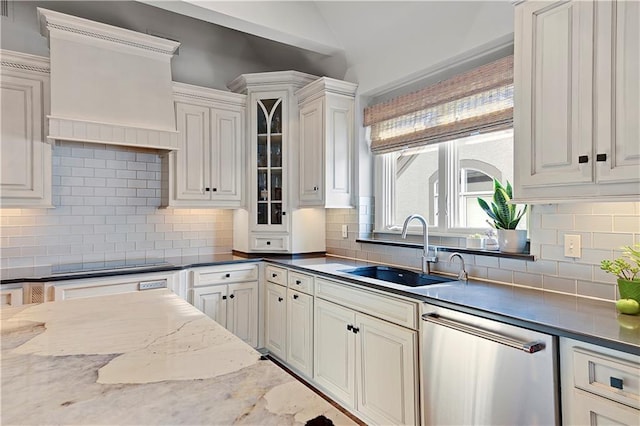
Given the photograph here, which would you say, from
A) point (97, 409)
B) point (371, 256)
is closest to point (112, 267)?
point (371, 256)

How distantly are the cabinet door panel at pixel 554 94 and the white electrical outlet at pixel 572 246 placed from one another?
15.2 inches

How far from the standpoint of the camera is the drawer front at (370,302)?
199 centimetres

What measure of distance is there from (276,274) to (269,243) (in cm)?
41

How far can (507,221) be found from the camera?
89.0 inches

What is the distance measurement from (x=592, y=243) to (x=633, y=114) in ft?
2.15

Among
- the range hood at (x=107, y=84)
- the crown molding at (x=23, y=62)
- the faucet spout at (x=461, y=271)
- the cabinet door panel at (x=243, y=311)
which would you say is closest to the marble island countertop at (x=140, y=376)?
the faucet spout at (x=461, y=271)

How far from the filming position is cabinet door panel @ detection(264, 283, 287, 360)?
312 centimetres

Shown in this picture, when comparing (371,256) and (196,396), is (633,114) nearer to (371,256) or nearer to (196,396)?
(196,396)

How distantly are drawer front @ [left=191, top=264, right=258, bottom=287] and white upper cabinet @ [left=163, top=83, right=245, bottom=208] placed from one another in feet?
1.98

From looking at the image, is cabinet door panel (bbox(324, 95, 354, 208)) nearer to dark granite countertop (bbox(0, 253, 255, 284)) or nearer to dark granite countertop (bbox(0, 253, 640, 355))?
dark granite countertop (bbox(0, 253, 640, 355))

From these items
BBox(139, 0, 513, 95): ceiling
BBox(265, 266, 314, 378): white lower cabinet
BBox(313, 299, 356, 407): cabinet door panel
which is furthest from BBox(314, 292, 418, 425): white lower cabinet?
BBox(139, 0, 513, 95): ceiling

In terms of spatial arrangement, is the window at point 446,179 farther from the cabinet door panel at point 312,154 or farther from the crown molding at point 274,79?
the crown molding at point 274,79

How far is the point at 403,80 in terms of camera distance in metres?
2.98

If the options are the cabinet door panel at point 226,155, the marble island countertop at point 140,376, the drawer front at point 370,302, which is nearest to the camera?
the marble island countertop at point 140,376
